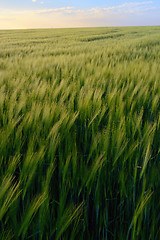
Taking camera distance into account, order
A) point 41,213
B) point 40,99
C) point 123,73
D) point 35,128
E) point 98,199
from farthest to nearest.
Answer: point 123,73
point 40,99
point 35,128
point 98,199
point 41,213

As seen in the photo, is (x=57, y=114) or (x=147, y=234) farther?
(x=57, y=114)

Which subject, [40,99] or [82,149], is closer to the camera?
[82,149]

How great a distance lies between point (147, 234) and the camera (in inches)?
21.7

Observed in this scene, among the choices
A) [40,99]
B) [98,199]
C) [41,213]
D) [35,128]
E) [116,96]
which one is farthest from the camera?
[116,96]

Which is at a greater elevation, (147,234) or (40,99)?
(40,99)

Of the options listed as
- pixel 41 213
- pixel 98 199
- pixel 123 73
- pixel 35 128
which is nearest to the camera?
pixel 41 213

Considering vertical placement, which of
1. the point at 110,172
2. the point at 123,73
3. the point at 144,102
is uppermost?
the point at 123,73

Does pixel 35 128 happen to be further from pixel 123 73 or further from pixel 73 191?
pixel 123 73

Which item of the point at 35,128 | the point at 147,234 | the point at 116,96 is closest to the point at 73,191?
the point at 147,234

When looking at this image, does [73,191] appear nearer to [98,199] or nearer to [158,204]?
[98,199]

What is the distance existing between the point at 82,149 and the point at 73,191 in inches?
12.5

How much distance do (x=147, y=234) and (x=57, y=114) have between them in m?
0.64

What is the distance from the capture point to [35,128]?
2.97 ft

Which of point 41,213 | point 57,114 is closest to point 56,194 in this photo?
point 41,213
